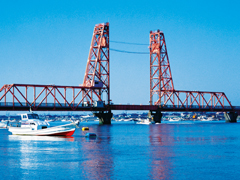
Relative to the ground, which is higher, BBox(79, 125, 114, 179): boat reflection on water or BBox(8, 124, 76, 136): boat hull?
BBox(8, 124, 76, 136): boat hull

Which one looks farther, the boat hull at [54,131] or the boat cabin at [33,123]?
the boat cabin at [33,123]

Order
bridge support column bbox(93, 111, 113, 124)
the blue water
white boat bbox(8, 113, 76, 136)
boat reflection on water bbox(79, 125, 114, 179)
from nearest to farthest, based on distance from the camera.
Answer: boat reflection on water bbox(79, 125, 114, 179) < the blue water < white boat bbox(8, 113, 76, 136) < bridge support column bbox(93, 111, 113, 124)

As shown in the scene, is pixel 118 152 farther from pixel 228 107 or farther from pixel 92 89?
pixel 228 107

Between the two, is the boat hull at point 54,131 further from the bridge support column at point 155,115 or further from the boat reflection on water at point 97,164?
the bridge support column at point 155,115

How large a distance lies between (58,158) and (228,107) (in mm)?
147787

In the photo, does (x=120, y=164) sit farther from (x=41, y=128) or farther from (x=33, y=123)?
(x=33, y=123)

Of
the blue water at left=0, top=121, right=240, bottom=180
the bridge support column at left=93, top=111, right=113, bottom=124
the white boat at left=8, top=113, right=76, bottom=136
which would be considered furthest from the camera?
A: the bridge support column at left=93, top=111, right=113, bottom=124

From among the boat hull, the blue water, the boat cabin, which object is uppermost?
the boat cabin

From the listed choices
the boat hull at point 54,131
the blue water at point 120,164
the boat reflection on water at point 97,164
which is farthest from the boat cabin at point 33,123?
the boat reflection on water at point 97,164

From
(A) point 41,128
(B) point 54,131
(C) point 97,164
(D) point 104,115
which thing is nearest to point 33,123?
(A) point 41,128

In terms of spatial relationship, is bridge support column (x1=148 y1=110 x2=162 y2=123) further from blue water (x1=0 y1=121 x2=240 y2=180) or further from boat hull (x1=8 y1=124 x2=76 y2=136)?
blue water (x1=0 y1=121 x2=240 y2=180)

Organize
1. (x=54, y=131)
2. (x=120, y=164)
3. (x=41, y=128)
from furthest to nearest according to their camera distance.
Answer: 1. (x=41, y=128)
2. (x=54, y=131)
3. (x=120, y=164)

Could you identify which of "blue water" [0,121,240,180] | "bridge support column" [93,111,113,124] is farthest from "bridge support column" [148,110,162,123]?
"blue water" [0,121,240,180]

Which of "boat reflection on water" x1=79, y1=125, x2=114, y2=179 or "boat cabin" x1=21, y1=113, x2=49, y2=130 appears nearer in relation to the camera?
"boat reflection on water" x1=79, y1=125, x2=114, y2=179
